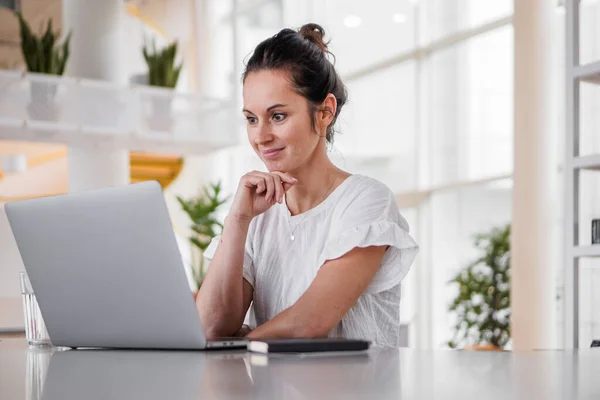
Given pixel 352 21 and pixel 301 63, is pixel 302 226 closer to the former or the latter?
pixel 301 63

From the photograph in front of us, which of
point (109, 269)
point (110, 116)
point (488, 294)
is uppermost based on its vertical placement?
point (110, 116)

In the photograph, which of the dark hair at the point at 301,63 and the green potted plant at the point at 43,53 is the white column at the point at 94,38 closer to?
the green potted plant at the point at 43,53

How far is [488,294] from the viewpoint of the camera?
6.78m

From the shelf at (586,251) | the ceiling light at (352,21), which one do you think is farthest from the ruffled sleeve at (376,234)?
the ceiling light at (352,21)

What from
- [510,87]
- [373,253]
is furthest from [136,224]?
[510,87]

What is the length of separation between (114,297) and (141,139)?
536 cm

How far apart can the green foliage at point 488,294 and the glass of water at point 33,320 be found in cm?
545

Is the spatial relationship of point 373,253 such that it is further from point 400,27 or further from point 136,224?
point 400,27

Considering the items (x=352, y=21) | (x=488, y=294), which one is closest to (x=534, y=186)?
(x=488, y=294)

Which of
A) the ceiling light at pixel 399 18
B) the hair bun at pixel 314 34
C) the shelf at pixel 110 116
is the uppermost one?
the ceiling light at pixel 399 18

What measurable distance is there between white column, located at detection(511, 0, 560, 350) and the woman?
148 inches

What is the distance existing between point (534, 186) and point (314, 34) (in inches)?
151

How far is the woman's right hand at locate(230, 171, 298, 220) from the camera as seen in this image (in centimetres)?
176

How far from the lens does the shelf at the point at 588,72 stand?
356cm
